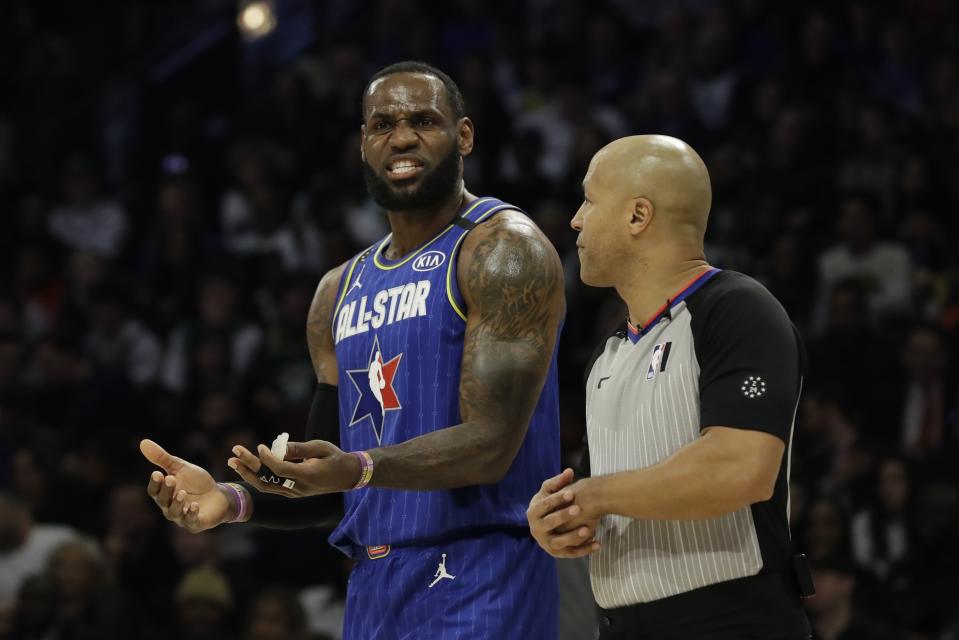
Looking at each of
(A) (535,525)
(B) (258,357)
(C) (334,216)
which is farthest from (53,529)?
(A) (535,525)

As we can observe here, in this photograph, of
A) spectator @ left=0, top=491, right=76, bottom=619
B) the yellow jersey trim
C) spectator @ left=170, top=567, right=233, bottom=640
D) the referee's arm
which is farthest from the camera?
spectator @ left=0, top=491, right=76, bottom=619

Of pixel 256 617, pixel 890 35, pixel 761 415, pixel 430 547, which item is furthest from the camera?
pixel 890 35

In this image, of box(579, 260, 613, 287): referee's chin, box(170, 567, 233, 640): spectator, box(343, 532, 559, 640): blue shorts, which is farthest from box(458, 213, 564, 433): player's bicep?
box(170, 567, 233, 640): spectator

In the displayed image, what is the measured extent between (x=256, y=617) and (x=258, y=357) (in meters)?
2.97

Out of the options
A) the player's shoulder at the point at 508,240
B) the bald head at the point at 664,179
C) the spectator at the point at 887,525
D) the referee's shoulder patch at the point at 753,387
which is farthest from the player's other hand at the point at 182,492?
the spectator at the point at 887,525

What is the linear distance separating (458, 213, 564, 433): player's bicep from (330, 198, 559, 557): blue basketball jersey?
86mm

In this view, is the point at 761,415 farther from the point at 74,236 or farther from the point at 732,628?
the point at 74,236

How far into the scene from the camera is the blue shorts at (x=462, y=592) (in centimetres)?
432

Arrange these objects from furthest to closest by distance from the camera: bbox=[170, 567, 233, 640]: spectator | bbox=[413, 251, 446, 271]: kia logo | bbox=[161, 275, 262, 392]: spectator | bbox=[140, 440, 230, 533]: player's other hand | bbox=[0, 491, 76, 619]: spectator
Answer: bbox=[161, 275, 262, 392]: spectator < bbox=[0, 491, 76, 619]: spectator < bbox=[170, 567, 233, 640]: spectator < bbox=[413, 251, 446, 271]: kia logo < bbox=[140, 440, 230, 533]: player's other hand

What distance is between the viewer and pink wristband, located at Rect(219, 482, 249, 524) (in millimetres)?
4445

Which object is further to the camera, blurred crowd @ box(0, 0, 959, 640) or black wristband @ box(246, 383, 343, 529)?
blurred crowd @ box(0, 0, 959, 640)

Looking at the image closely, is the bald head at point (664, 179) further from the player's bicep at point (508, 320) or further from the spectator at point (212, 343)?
the spectator at point (212, 343)

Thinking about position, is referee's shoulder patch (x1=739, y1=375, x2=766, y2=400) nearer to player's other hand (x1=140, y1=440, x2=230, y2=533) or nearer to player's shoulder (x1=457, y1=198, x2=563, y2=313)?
player's shoulder (x1=457, y1=198, x2=563, y2=313)

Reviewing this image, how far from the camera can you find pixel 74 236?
13031mm
